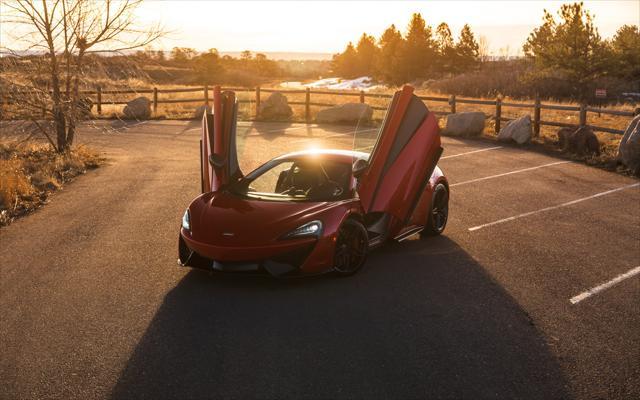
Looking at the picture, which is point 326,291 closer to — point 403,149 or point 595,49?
point 403,149

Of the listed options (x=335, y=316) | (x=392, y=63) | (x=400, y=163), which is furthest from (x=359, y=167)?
(x=392, y=63)

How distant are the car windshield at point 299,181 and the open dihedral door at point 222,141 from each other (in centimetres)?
19

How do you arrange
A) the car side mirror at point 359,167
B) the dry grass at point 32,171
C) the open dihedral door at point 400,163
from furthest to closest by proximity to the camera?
the dry grass at point 32,171 → the open dihedral door at point 400,163 → the car side mirror at point 359,167

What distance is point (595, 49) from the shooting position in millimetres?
47219

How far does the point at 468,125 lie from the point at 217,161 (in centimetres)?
1719

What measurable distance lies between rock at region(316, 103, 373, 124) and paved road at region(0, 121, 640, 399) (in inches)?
678

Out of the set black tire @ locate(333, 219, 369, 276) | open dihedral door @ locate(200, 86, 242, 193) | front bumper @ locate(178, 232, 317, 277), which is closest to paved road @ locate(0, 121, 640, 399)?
black tire @ locate(333, 219, 369, 276)

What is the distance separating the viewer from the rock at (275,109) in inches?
1225

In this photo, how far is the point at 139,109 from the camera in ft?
106

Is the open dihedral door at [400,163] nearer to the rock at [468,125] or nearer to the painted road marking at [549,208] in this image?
the painted road marking at [549,208]

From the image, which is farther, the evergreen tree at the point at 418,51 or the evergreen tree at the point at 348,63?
the evergreen tree at the point at 348,63

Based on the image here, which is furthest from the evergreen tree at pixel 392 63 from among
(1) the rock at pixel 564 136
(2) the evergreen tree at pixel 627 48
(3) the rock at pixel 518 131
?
(1) the rock at pixel 564 136

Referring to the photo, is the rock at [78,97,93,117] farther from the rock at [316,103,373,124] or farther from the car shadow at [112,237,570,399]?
the rock at [316,103,373,124]

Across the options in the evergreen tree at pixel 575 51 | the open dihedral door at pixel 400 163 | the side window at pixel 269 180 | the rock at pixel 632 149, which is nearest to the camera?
the open dihedral door at pixel 400 163
